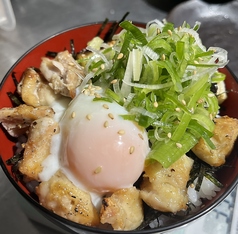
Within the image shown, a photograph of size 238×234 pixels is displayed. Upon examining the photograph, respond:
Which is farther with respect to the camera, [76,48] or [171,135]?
[76,48]

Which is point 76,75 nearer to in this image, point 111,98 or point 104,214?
point 111,98

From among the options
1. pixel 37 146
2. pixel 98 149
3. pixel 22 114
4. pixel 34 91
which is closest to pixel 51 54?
pixel 34 91

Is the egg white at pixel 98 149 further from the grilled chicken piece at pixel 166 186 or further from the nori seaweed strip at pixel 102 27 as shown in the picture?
the nori seaweed strip at pixel 102 27

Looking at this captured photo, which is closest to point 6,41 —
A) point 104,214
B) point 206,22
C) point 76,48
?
point 76,48

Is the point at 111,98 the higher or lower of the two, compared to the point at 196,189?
higher

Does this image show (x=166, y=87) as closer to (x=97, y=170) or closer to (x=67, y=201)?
(x=97, y=170)

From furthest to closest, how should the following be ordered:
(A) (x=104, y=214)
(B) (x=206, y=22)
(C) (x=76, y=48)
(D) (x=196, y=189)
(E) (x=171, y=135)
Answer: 1. (B) (x=206, y=22)
2. (C) (x=76, y=48)
3. (D) (x=196, y=189)
4. (E) (x=171, y=135)
5. (A) (x=104, y=214)

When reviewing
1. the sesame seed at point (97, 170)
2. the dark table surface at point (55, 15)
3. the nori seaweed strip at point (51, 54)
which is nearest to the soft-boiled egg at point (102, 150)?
the sesame seed at point (97, 170)
